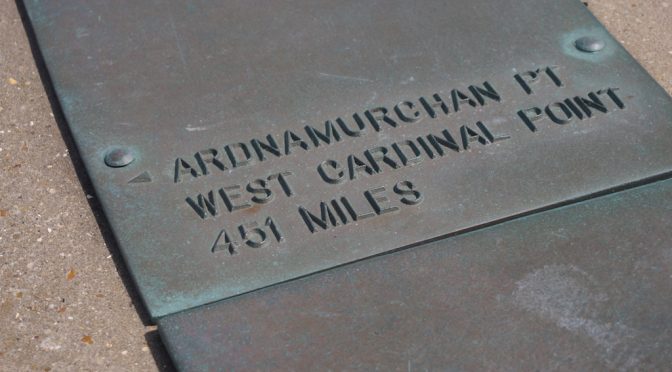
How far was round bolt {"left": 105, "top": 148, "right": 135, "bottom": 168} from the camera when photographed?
2.70 m

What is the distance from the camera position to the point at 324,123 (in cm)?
279

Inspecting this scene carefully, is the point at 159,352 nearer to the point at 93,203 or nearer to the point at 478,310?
the point at 93,203

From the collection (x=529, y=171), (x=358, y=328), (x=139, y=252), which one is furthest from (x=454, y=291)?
(x=139, y=252)

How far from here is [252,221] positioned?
2514 millimetres

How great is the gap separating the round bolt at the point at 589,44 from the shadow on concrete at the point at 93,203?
151 cm

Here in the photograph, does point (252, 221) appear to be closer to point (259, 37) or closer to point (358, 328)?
point (358, 328)

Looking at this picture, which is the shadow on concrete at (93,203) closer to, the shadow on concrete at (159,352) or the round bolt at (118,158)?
the shadow on concrete at (159,352)

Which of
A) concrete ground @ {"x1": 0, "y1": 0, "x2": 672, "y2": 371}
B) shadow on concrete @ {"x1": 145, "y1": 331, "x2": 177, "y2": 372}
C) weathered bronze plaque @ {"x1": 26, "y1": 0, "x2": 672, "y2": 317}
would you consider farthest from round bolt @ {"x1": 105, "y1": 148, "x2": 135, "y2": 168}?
shadow on concrete @ {"x1": 145, "y1": 331, "x2": 177, "y2": 372}

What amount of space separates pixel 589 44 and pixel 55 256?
169 centimetres

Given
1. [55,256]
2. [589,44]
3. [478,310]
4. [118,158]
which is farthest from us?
[589,44]

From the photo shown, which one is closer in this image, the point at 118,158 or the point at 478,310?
the point at 478,310

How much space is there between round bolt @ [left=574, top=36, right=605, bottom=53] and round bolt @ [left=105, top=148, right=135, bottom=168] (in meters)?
1.39

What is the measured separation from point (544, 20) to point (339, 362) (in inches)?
58.4

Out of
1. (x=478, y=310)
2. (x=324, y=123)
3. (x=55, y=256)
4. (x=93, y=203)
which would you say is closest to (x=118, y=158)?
(x=93, y=203)
